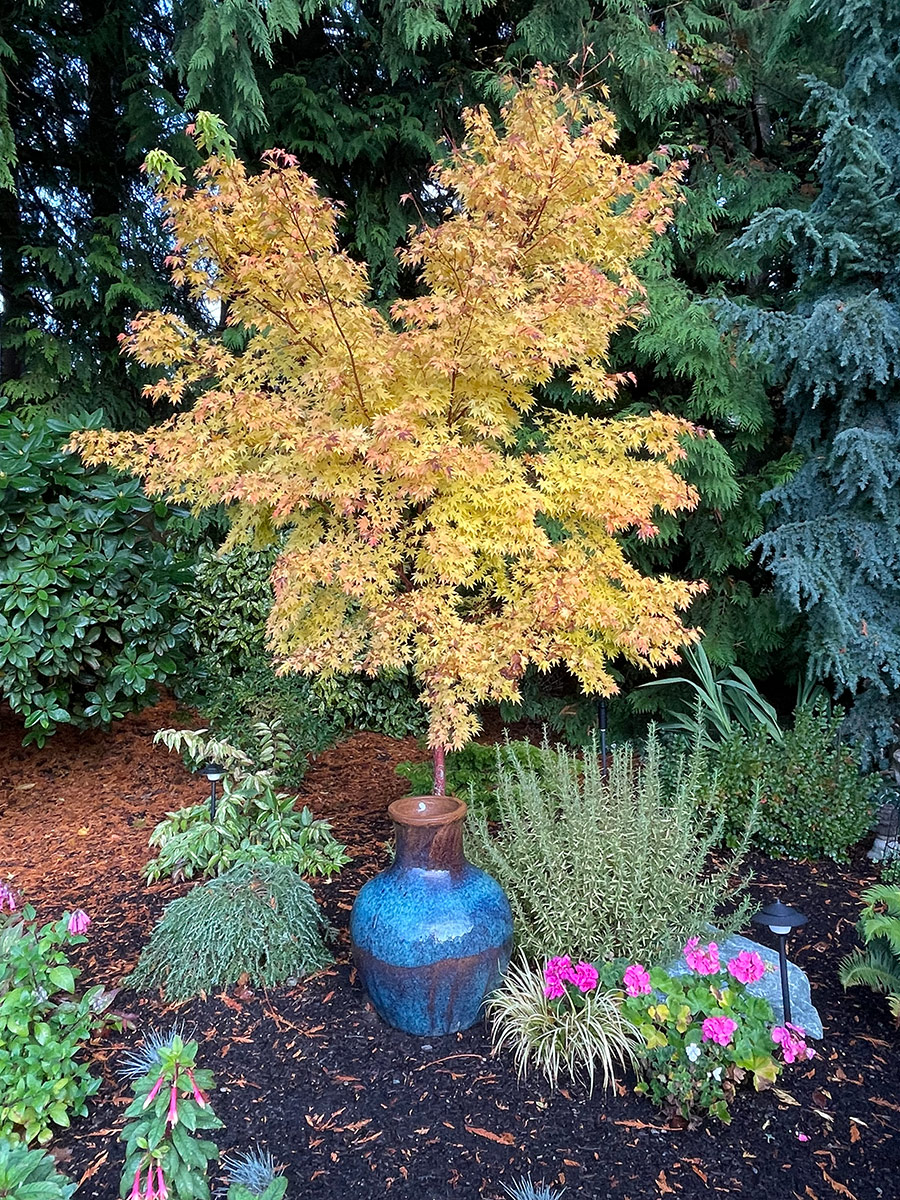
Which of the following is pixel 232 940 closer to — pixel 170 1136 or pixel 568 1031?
pixel 170 1136

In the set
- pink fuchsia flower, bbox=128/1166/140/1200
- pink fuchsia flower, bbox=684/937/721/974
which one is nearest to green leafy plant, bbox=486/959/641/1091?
pink fuchsia flower, bbox=684/937/721/974

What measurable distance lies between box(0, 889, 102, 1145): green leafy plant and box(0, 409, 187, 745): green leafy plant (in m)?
1.55

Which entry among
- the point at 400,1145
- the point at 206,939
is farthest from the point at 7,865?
the point at 400,1145

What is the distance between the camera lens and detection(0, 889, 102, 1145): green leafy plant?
1.79 m

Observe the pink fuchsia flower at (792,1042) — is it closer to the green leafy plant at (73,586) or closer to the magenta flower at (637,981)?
the magenta flower at (637,981)

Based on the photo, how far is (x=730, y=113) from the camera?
473 centimetres

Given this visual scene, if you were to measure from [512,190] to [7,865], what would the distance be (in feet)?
11.7

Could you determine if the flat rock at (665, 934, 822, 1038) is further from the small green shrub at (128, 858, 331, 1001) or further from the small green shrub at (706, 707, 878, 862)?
the small green shrub at (128, 858, 331, 1001)

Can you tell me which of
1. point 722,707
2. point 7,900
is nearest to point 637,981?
point 7,900

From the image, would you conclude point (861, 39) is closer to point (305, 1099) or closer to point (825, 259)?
point (825, 259)

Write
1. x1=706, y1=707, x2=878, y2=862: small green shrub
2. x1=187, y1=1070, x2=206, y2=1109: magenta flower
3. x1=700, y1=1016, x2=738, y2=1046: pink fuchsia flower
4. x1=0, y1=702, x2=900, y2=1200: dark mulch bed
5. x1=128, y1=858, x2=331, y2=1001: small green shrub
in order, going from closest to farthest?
x1=187, y1=1070, x2=206, y2=1109: magenta flower < x1=0, y1=702, x2=900, y2=1200: dark mulch bed < x1=700, y1=1016, x2=738, y2=1046: pink fuchsia flower < x1=128, y1=858, x2=331, y2=1001: small green shrub < x1=706, y1=707, x2=878, y2=862: small green shrub

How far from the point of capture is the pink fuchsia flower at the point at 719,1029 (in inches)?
72.4

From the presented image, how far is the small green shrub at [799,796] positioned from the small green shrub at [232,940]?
6.66 feet

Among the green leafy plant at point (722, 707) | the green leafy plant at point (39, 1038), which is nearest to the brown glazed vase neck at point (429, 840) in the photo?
the green leafy plant at point (39, 1038)
